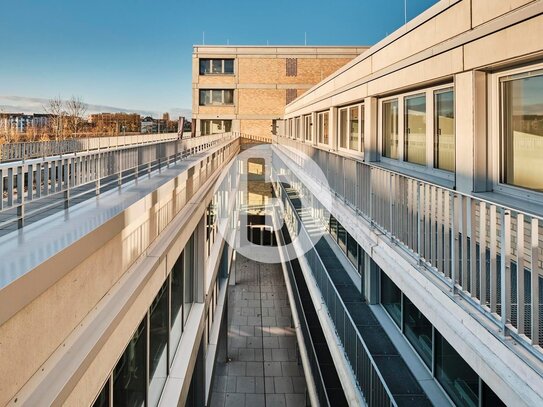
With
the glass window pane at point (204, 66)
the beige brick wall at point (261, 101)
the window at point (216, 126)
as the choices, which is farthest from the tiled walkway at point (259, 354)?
the glass window pane at point (204, 66)

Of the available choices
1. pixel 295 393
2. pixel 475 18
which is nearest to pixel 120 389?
pixel 475 18

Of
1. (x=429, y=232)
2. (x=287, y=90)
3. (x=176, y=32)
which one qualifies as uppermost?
(x=176, y=32)

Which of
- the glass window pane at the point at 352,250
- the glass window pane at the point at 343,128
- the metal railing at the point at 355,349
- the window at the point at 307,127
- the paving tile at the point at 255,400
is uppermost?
the window at the point at 307,127

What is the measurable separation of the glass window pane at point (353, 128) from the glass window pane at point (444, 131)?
17.2ft

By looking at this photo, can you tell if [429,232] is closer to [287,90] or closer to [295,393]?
Answer: [295,393]

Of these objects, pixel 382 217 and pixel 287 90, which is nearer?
pixel 382 217

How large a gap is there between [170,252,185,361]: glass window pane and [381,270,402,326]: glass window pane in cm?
425

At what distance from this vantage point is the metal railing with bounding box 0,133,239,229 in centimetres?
425

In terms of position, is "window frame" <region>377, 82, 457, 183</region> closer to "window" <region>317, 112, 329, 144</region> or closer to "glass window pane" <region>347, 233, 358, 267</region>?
"glass window pane" <region>347, 233, 358, 267</region>

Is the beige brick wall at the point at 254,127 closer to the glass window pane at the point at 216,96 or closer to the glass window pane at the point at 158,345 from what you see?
the glass window pane at the point at 216,96

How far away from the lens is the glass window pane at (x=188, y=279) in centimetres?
1064

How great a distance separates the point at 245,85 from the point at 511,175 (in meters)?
39.8

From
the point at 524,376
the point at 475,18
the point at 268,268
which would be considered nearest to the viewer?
the point at 524,376

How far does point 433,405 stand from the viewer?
6340mm
